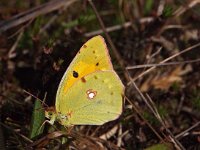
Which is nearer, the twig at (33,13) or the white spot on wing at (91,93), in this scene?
the white spot on wing at (91,93)

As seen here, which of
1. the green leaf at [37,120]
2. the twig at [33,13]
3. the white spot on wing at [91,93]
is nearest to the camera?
the green leaf at [37,120]

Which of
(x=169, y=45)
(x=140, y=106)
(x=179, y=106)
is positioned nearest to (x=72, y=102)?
(x=140, y=106)

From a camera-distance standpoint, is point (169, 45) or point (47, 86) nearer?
point (47, 86)

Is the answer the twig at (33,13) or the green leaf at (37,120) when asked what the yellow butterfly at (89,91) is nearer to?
the green leaf at (37,120)

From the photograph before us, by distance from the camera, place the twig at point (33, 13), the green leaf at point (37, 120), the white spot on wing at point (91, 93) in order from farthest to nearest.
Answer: the twig at point (33, 13) → the white spot on wing at point (91, 93) → the green leaf at point (37, 120)

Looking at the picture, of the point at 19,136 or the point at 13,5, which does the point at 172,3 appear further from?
the point at 19,136

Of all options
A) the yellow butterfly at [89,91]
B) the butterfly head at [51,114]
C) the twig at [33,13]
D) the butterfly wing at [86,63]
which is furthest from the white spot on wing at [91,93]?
the twig at [33,13]
